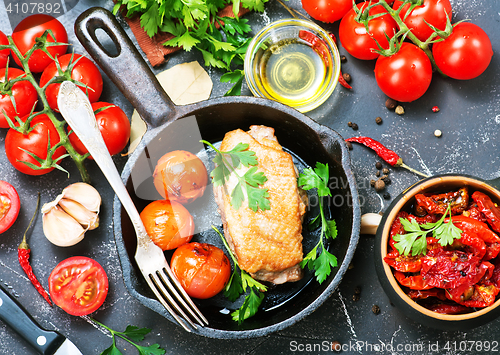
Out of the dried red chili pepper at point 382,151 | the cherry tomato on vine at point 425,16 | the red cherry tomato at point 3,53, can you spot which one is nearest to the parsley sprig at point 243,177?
the dried red chili pepper at point 382,151

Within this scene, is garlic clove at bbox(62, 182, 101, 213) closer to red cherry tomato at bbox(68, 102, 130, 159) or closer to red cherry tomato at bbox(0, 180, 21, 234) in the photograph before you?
red cherry tomato at bbox(68, 102, 130, 159)

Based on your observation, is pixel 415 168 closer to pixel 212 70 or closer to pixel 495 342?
pixel 495 342

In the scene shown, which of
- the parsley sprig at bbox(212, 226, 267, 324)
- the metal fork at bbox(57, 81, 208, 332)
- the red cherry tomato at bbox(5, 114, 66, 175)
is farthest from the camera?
the red cherry tomato at bbox(5, 114, 66, 175)

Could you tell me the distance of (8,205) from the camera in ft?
6.66

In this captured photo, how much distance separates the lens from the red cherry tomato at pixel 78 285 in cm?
195

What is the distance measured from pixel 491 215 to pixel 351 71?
101cm

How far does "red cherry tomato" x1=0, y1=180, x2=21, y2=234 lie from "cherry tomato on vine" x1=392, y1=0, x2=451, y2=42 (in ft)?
6.93

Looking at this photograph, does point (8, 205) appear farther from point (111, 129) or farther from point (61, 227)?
point (111, 129)

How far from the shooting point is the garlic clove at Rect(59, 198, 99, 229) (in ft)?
6.48

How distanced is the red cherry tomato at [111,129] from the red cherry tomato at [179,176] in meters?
0.26

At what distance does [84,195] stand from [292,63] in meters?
1.30

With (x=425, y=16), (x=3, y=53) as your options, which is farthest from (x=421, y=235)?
(x=3, y=53)

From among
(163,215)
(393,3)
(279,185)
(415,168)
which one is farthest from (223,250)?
(393,3)

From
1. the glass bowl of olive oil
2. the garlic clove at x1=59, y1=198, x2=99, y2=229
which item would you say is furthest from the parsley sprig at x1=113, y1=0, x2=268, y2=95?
the garlic clove at x1=59, y1=198, x2=99, y2=229
